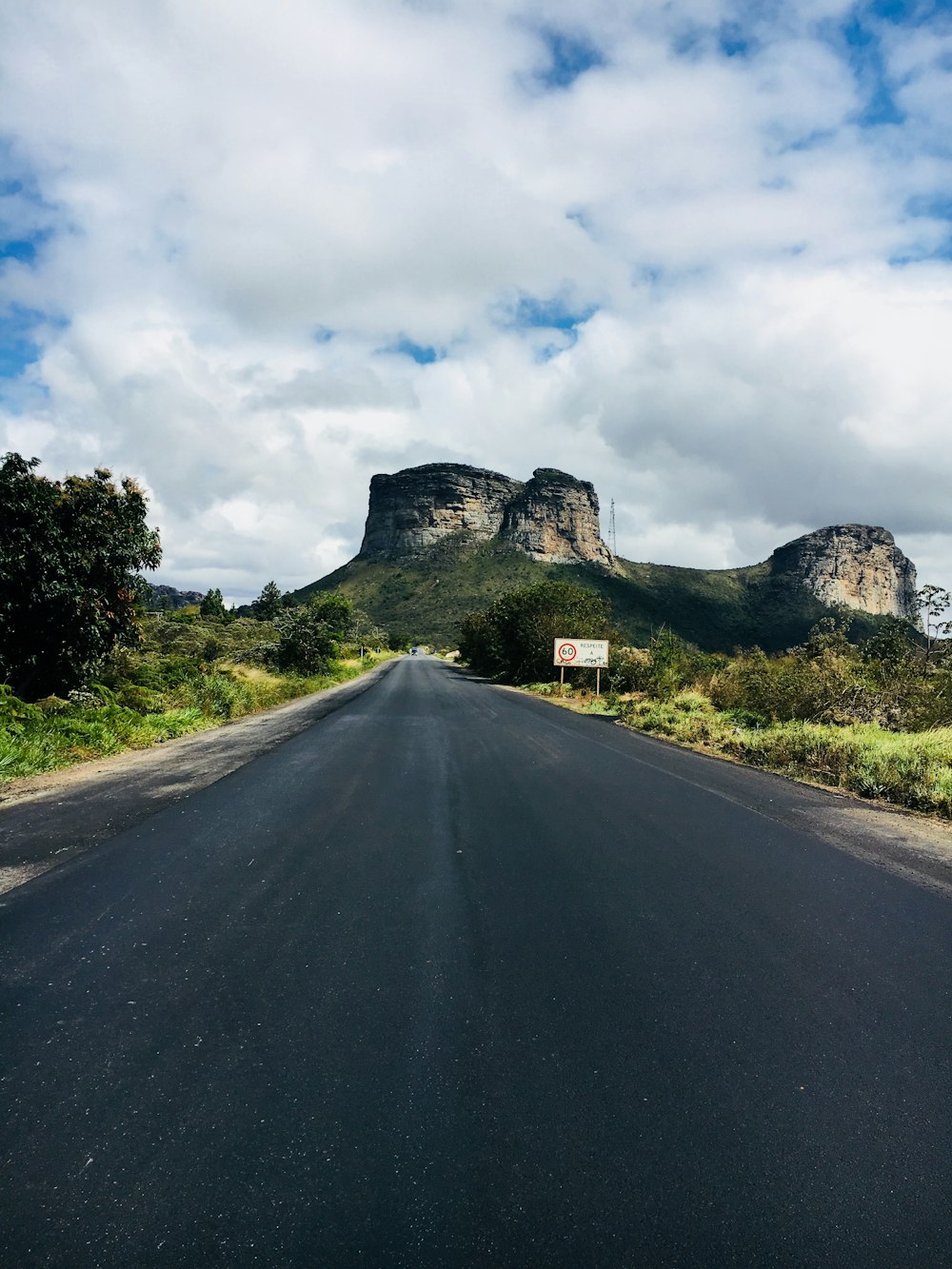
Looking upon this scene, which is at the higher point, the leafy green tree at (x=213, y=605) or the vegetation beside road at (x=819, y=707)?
the leafy green tree at (x=213, y=605)

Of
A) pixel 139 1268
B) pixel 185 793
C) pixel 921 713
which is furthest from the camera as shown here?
pixel 921 713

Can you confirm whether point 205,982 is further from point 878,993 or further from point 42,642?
point 42,642

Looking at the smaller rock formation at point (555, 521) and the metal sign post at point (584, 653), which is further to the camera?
the smaller rock formation at point (555, 521)

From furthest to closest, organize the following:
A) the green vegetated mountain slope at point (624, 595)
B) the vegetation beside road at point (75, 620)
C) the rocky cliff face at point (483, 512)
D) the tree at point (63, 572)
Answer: the rocky cliff face at point (483, 512), the green vegetated mountain slope at point (624, 595), the tree at point (63, 572), the vegetation beside road at point (75, 620)

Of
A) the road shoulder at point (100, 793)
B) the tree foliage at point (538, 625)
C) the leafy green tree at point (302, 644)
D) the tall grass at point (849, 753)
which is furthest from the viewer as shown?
the tree foliage at point (538, 625)

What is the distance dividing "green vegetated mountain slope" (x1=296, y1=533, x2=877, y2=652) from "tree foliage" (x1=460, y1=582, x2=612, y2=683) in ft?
149

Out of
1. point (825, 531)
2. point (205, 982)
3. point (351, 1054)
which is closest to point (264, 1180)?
point (351, 1054)

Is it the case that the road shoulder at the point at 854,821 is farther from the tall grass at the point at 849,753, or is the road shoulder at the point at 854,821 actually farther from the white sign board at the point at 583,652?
the white sign board at the point at 583,652

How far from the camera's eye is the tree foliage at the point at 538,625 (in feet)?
122

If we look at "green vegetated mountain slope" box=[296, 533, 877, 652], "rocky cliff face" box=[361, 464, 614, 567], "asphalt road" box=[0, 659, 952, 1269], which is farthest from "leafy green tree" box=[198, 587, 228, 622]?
"rocky cliff face" box=[361, 464, 614, 567]

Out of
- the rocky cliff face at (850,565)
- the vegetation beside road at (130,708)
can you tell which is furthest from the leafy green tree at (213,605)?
the rocky cliff face at (850,565)

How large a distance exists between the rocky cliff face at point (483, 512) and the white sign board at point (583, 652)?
391ft

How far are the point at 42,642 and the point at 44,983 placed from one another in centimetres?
1223

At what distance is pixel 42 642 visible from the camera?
Result: 43.5 feet
